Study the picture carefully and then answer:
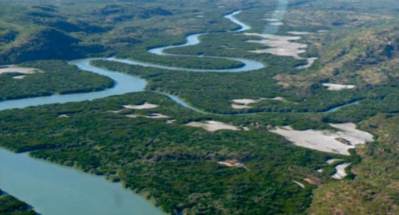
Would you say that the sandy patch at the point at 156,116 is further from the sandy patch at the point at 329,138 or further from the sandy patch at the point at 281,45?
the sandy patch at the point at 281,45

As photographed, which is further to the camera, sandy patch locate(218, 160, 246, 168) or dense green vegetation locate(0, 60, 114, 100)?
dense green vegetation locate(0, 60, 114, 100)

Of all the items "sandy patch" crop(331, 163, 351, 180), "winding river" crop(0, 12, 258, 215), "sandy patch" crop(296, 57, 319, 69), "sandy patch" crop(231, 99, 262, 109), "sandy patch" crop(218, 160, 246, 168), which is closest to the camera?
"winding river" crop(0, 12, 258, 215)

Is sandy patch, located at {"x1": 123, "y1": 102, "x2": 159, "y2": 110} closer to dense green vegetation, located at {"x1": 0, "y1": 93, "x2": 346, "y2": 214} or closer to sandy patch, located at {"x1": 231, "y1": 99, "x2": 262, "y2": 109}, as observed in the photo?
dense green vegetation, located at {"x1": 0, "y1": 93, "x2": 346, "y2": 214}

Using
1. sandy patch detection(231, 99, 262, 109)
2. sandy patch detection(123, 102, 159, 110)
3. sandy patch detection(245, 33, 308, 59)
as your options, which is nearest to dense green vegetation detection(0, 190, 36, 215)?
sandy patch detection(123, 102, 159, 110)

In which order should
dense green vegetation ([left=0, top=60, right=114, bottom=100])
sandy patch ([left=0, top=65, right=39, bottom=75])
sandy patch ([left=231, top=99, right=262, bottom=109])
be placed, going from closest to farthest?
sandy patch ([left=231, top=99, right=262, bottom=109]), dense green vegetation ([left=0, top=60, right=114, bottom=100]), sandy patch ([left=0, top=65, right=39, bottom=75])

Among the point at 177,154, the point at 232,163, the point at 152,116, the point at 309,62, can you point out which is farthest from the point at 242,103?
the point at 309,62

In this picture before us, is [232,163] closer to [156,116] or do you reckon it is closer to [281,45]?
[156,116]

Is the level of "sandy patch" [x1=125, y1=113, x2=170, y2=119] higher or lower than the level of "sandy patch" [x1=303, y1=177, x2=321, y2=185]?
lower
